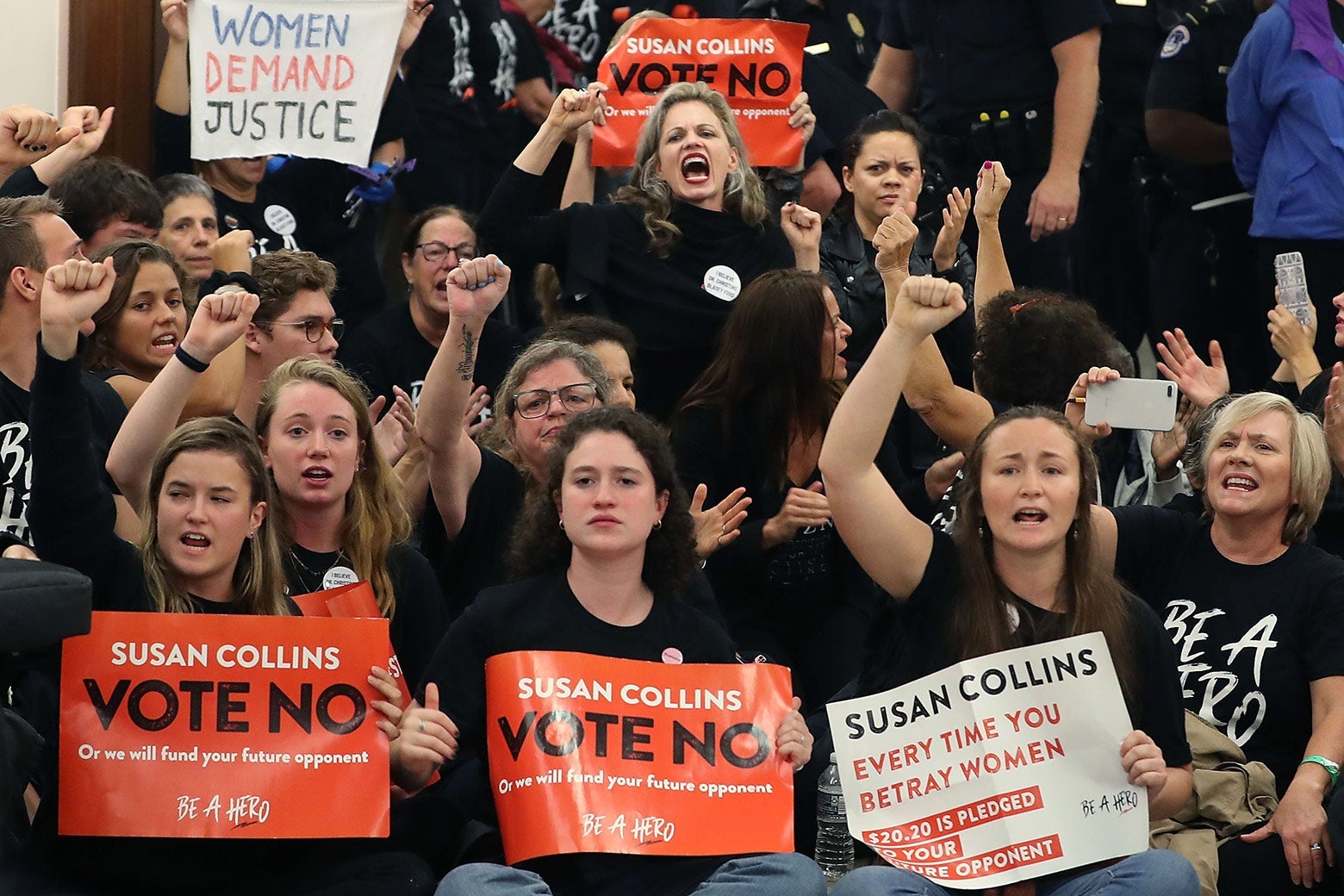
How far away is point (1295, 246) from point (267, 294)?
3.49m

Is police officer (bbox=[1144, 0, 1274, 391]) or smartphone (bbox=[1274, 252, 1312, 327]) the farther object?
police officer (bbox=[1144, 0, 1274, 391])

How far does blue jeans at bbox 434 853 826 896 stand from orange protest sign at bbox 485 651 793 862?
2.0 inches

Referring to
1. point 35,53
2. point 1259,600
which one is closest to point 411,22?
point 35,53

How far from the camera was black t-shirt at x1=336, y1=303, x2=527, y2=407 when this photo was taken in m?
6.40

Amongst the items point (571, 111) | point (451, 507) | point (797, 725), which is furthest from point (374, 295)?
point (797, 725)

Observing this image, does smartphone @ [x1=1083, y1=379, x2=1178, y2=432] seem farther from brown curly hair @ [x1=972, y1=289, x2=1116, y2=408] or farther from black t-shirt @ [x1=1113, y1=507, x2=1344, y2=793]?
black t-shirt @ [x1=1113, y1=507, x2=1344, y2=793]

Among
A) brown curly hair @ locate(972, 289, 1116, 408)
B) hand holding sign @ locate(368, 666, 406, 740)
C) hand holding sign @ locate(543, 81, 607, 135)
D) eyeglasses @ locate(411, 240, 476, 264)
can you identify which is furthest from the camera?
eyeglasses @ locate(411, 240, 476, 264)

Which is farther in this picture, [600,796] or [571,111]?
[571,111]

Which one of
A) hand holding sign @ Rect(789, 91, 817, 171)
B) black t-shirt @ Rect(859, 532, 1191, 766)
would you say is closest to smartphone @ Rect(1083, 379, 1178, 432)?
black t-shirt @ Rect(859, 532, 1191, 766)

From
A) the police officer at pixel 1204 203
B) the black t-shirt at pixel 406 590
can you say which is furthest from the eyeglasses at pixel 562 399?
the police officer at pixel 1204 203

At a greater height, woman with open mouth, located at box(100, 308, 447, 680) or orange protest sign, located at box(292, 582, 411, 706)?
woman with open mouth, located at box(100, 308, 447, 680)

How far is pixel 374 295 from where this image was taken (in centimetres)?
734

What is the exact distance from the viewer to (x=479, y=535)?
17.0ft

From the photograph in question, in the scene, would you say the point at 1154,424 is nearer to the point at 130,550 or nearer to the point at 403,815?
the point at 403,815
